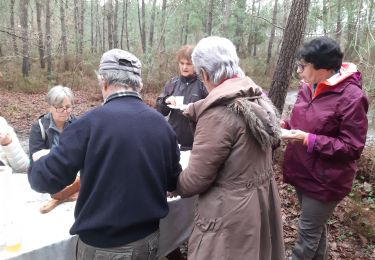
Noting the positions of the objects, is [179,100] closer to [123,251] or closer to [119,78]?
[119,78]

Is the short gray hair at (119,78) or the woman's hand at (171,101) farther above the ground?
the short gray hair at (119,78)

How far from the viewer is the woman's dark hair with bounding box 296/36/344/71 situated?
2.18 m

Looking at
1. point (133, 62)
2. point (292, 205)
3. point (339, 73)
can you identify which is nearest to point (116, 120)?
point (133, 62)

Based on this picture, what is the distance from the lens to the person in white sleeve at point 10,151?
2.20 meters

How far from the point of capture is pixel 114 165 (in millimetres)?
1469

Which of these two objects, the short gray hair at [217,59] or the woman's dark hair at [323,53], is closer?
the short gray hair at [217,59]

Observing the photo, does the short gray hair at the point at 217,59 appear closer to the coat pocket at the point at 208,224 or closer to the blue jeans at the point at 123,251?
the coat pocket at the point at 208,224

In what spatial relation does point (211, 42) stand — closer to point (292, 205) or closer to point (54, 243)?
point (54, 243)

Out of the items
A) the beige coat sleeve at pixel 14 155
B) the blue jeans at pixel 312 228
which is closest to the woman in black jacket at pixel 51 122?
the beige coat sleeve at pixel 14 155

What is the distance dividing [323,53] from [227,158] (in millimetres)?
1114

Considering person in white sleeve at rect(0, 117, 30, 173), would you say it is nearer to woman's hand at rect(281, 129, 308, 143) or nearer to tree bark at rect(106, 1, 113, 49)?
woman's hand at rect(281, 129, 308, 143)

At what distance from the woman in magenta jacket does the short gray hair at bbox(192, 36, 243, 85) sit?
792 millimetres

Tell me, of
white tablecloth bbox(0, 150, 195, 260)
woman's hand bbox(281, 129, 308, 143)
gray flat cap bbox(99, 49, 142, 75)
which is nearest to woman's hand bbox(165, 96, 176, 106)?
white tablecloth bbox(0, 150, 195, 260)

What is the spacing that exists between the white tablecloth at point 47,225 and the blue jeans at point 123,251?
0.14 meters
